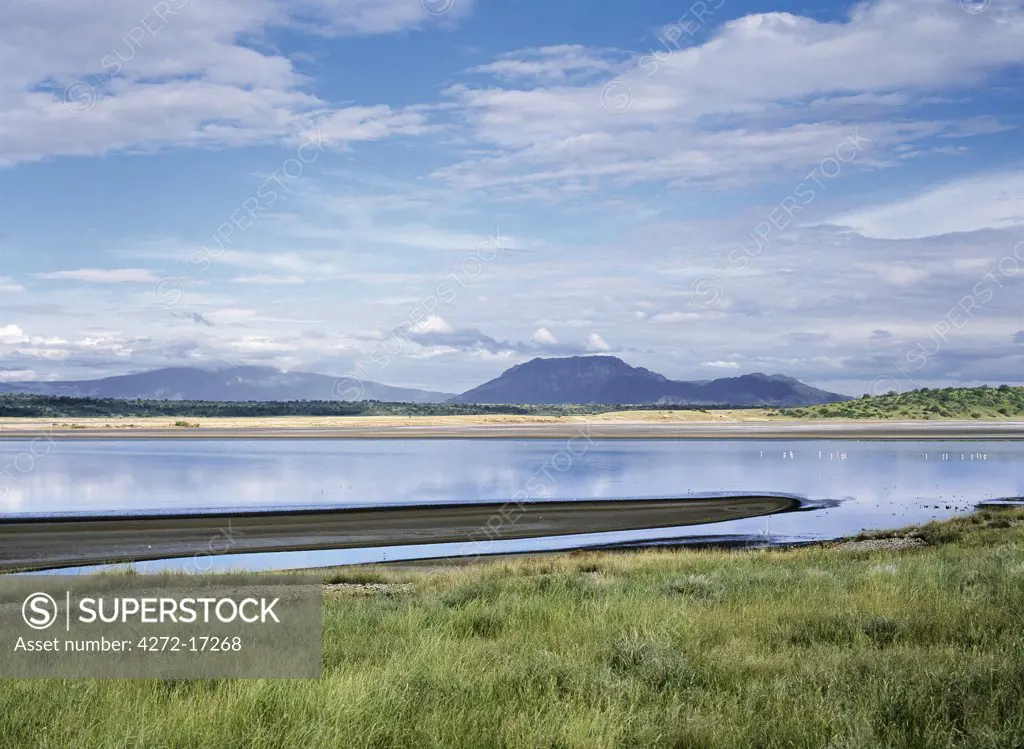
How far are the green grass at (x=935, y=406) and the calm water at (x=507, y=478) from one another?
72.9m

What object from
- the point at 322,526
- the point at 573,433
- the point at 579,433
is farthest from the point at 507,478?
the point at 579,433

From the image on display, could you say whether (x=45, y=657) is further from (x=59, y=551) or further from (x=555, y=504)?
(x=555, y=504)

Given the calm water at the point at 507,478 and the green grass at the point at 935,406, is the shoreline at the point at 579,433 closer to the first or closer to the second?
the green grass at the point at 935,406

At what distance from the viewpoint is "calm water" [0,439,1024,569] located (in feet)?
121

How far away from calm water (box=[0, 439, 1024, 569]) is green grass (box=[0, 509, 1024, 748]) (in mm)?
15929

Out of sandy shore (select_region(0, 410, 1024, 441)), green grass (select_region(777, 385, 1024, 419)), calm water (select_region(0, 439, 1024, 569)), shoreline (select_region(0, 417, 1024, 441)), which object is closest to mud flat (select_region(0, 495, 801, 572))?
calm water (select_region(0, 439, 1024, 569))

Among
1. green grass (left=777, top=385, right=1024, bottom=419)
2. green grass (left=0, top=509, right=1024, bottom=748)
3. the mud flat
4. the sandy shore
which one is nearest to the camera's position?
green grass (left=0, top=509, right=1024, bottom=748)

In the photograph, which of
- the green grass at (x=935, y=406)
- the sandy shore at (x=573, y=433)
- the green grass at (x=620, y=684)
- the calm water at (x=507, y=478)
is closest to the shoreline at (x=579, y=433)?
the sandy shore at (x=573, y=433)

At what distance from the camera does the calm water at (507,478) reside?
1452 inches

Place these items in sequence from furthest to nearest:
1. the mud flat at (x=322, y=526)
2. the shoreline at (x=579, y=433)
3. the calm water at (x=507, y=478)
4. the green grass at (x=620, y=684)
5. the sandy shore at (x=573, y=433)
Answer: the sandy shore at (x=573, y=433) → the shoreline at (x=579, y=433) → the calm water at (x=507, y=478) → the mud flat at (x=322, y=526) → the green grass at (x=620, y=684)

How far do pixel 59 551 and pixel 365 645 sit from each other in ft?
69.3

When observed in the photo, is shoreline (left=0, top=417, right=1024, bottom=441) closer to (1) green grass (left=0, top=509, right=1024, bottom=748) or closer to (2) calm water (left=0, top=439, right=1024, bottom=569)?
(2) calm water (left=0, top=439, right=1024, bottom=569)

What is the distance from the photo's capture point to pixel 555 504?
42.6 m

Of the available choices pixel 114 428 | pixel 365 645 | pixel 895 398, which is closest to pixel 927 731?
pixel 365 645
